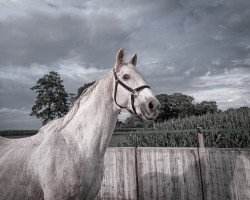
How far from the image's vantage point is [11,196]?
3.16 m

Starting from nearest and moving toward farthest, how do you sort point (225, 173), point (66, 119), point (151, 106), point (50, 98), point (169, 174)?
point (151, 106), point (66, 119), point (225, 173), point (169, 174), point (50, 98)

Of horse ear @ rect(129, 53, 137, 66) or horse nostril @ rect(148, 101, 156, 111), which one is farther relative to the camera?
horse ear @ rect(129, 53, 137, 66)

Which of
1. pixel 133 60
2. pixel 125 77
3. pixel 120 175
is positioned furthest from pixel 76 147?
pixel 120 175

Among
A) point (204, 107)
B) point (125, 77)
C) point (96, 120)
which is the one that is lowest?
point (96, 120)

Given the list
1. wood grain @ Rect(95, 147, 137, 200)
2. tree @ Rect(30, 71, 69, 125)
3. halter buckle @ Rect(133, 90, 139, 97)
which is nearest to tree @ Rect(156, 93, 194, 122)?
tree @ Rect(30, 71, 69, 125)

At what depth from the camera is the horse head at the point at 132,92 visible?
3.15 metres

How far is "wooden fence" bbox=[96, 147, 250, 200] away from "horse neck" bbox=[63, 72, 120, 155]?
2868 mm

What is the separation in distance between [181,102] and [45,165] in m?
47.4

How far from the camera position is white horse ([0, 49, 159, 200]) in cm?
310

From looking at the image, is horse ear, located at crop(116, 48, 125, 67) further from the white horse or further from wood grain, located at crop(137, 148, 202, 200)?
wood grain, located at crop(137, 148, 202, 200)

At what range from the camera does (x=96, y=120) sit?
343 cm

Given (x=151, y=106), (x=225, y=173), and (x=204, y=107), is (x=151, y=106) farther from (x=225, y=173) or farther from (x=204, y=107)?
(x=204, y=107)

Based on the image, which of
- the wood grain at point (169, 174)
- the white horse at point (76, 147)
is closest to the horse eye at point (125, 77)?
the white horse at point (76, 147)

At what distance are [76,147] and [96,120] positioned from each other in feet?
1.47
